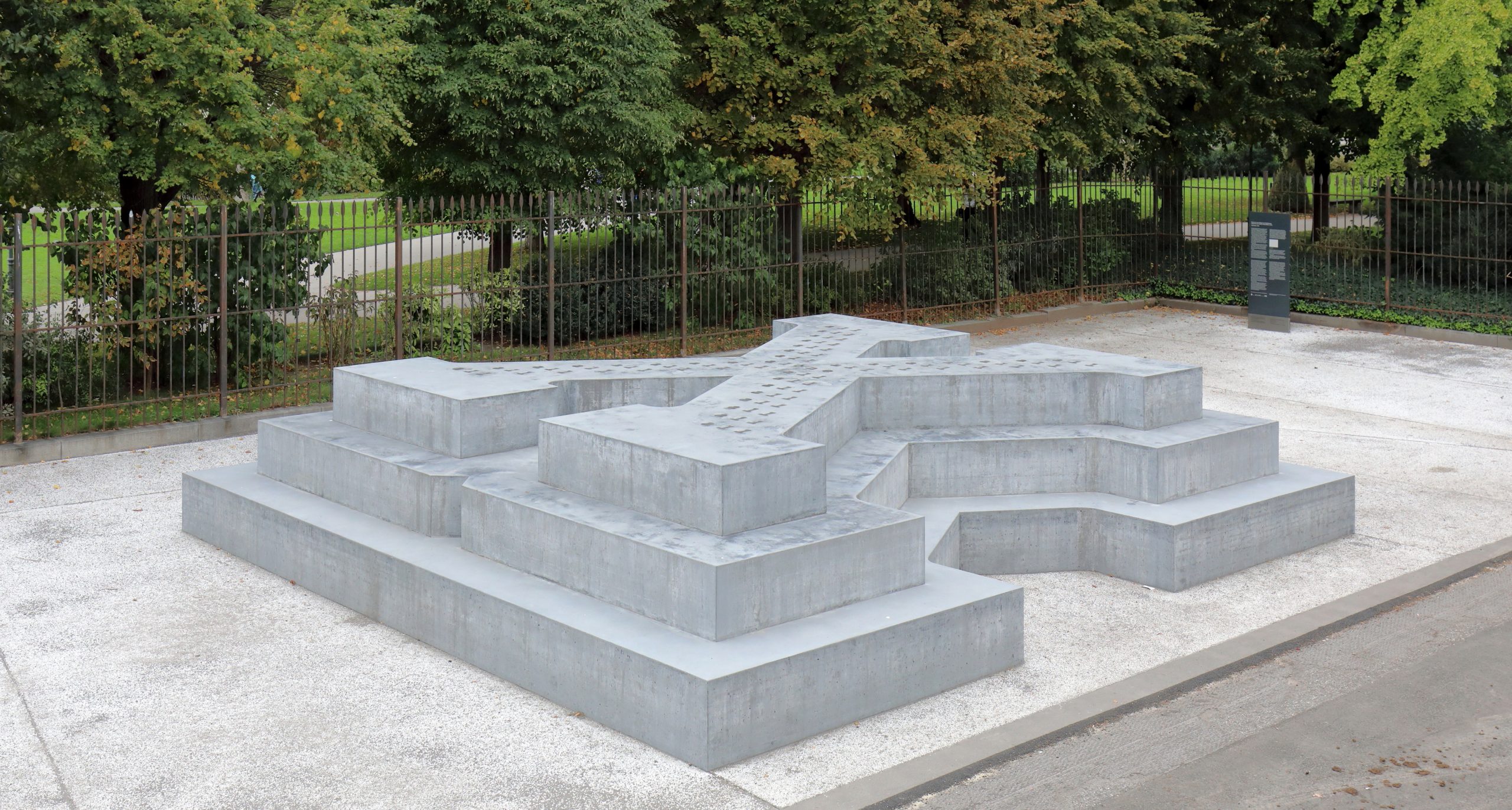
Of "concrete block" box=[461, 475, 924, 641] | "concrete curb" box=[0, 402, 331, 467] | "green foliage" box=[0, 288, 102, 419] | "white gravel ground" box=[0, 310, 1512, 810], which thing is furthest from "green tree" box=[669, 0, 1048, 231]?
"concrete block" box=[461, 475, 924, 641]

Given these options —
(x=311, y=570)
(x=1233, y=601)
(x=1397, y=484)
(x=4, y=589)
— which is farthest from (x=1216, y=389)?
(x=4, y=589)

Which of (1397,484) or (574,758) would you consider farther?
(1397,484)

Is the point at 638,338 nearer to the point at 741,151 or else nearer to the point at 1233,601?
the point at 741,151

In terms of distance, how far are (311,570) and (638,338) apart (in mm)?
9696

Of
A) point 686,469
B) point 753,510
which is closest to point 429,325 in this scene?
point 686,469

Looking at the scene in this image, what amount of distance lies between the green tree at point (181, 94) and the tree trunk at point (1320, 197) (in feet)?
57.6

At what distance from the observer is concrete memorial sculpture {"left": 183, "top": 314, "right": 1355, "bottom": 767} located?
8.32m

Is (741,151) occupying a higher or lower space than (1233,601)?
higher

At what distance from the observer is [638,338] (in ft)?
65.9

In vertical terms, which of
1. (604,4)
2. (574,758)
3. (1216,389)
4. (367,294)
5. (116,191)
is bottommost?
(574,758)

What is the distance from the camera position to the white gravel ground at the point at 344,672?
763cm

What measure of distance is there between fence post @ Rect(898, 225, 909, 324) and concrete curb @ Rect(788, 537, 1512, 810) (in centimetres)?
1189

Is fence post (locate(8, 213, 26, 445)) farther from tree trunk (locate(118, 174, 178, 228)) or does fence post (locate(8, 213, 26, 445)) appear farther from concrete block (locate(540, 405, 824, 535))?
concrete block (locate(540, 405, 824, 535))

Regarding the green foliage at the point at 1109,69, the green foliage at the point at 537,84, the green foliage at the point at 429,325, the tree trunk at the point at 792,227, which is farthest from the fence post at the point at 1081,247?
the green foliage at the point at 429,325
